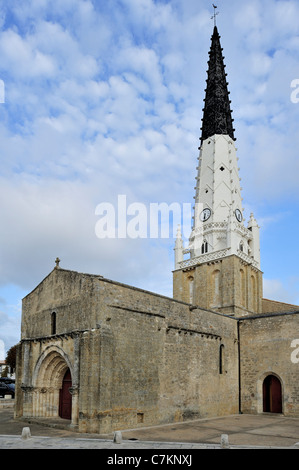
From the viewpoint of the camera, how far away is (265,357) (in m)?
24.9

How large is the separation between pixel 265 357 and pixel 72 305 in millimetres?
13107

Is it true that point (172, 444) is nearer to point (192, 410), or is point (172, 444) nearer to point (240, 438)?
point (240, 438)

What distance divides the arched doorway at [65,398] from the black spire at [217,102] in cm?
2496

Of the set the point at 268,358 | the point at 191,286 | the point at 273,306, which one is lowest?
the point at 268,358

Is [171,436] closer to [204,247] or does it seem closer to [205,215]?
[204,247]

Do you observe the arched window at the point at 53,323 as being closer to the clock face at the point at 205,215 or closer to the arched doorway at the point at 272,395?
the arched doorway at the point at 272,395

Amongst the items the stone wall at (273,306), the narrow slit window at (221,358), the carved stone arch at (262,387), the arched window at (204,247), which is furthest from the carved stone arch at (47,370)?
the stone wall at (273,306)

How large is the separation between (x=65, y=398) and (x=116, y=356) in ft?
16.8

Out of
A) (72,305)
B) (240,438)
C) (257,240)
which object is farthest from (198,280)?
(240,438)

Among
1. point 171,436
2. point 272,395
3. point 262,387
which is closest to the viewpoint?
point 171,436

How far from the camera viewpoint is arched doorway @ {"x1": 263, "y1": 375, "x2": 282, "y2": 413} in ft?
79.4

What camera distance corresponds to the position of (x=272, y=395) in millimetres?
24578

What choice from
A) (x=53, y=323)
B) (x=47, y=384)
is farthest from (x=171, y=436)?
(x=53, y=323)

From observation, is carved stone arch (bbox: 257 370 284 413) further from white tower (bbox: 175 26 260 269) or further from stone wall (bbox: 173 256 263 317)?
white tower (bbox: 175 26 260 269)
